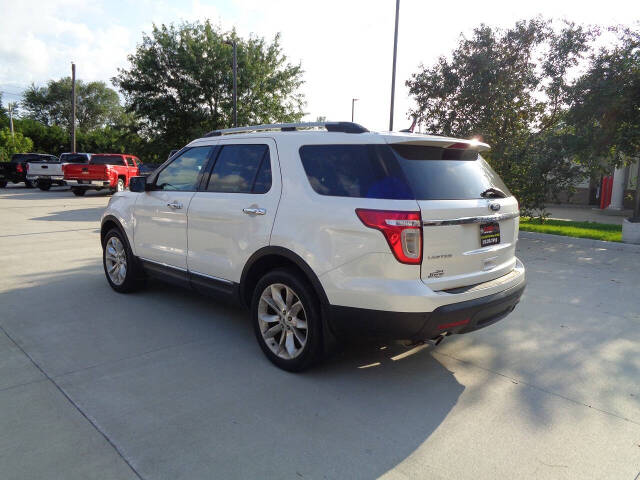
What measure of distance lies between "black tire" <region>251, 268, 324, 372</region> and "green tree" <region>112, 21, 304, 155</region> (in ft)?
79.1

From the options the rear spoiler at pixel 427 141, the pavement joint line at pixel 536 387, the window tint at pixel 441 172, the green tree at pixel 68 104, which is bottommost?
the pavement joint line at pixel 536 387

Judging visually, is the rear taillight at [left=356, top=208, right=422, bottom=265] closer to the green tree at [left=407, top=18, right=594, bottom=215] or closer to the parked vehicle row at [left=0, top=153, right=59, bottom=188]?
the green tree at [left=407, top=18, right=594, bottom=215]

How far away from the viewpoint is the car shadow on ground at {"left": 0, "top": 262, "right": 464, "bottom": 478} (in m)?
2.64

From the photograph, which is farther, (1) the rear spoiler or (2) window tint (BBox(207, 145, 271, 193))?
(2) window tint (BBox(207, 145, 271, 193))

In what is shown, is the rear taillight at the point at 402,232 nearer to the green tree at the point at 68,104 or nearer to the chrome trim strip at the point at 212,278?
the chrome trim strip at the point at 212,278

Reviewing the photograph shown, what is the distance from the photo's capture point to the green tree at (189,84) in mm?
25983

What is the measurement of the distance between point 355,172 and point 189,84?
2497cm

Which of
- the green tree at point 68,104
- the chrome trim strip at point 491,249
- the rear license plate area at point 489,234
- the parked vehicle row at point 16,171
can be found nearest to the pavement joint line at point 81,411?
the chrome trim strip at point 491,249

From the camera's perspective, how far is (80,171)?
2033 centimetres

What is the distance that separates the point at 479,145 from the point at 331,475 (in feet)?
8.83

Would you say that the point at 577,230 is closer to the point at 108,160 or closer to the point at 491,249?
the point at 491,249

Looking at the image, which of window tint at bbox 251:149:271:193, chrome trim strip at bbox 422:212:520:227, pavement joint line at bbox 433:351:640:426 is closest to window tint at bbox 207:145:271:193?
window tint at bbox 251:149:271:193

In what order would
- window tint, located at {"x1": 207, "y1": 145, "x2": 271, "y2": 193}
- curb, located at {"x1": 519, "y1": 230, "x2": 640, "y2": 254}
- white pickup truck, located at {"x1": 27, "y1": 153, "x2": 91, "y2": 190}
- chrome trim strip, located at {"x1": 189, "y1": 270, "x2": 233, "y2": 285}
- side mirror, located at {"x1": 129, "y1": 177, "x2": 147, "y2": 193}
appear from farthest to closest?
white pickup truck, located at {"x1": 27, "y1": 153, "x2": 91, "y2": 190}
curb, located at {"x1": 519, "y1": 230, "x2": 640, "y2": 254}
side mirror, located at {"x1": 129, "y1": 177, "x2": 147, "y2": 193}
chrome trim strip, located at {"x1": 189, "y1": 270, "x2": 233, "y2": 285}
window tint, located at {"x1": 207, "y1": 145, "x2": 271, "y2": 193}

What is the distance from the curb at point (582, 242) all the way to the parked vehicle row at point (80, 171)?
14.5 metres
